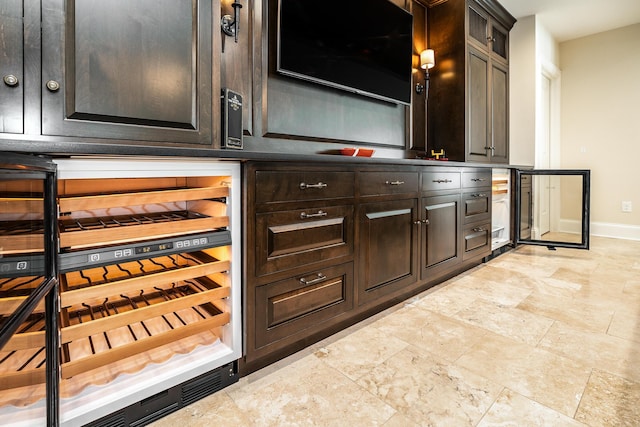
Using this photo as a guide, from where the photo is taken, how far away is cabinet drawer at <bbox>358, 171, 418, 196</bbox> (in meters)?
1.84

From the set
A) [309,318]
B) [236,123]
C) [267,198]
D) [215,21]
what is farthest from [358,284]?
[215,21]

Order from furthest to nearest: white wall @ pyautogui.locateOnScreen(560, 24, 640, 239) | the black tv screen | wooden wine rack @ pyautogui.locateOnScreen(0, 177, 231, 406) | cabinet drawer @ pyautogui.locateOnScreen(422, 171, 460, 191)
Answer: white wall @ pyautogui.locateOnScreen(560, 24, 640, 239)
cabinet drawer @ pyautogui.locateOnScreen(422, 171, 460, 191)
the black tv screen
wooden wine rack @ pyautogui.locateOnScreen(0, 177, 231, 406)

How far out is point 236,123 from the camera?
1591 mm

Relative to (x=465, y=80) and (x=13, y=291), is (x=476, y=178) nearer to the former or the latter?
(x=465, y=80)

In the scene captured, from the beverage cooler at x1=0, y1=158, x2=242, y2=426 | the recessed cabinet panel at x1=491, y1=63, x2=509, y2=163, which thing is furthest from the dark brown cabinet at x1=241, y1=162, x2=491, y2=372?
the recessed cabinet panel at x1=491, y1=63, x2=509, y2=163

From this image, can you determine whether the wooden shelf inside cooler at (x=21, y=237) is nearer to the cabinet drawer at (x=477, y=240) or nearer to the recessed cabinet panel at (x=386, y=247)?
the recessed cabinet panel at (x=386, y=247)

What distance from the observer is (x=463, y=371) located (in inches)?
57.1

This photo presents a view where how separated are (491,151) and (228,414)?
11.6 ft

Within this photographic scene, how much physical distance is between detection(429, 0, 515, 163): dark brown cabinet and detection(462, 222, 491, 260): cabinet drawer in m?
0.69

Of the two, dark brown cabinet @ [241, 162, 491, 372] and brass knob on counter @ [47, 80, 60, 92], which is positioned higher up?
brass knob on counter @ [47, 80, 60, 92]

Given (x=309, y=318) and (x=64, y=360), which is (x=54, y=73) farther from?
(x=309, y=318)

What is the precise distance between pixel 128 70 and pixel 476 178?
2.72 meters

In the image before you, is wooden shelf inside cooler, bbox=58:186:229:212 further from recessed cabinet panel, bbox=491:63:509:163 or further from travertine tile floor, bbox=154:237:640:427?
recessed cabinet panel, bbox=491:63:509:163

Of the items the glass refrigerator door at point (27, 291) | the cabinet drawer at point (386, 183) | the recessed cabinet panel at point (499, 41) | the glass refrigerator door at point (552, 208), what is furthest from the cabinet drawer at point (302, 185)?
the recessed cabinet panel at point (499, 41)
